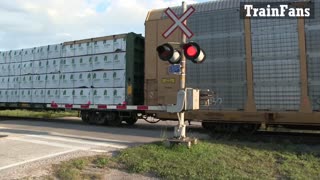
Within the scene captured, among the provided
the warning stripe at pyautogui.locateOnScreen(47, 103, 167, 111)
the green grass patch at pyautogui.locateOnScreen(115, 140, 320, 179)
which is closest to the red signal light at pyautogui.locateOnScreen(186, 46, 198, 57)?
the green grass patch at pyautogui.locateOnScreen(115, 140, 320, 179)

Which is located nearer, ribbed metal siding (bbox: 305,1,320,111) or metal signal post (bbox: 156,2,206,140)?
metal signal post (bbox: 156,2,206,140)

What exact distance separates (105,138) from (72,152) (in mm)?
2978

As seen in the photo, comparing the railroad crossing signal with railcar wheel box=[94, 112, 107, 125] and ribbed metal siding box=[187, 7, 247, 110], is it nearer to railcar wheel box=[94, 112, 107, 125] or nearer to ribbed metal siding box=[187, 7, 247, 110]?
ribbed metal siding box=[187, 7, 247, 110]

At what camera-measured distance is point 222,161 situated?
8289 mm

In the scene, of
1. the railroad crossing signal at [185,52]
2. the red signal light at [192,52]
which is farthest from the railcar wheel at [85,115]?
the red signal light at [192,52]

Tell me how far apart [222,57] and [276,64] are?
181 centimetres

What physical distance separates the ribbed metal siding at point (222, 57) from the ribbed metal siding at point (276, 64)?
48 centimetres

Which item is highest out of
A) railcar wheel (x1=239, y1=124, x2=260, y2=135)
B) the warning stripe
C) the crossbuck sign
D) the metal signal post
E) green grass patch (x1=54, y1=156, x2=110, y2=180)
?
the crossbuck sign

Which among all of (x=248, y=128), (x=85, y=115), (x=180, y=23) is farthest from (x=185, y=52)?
(x=85, y=115)

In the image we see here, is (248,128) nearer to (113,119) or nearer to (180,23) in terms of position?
(180,23)

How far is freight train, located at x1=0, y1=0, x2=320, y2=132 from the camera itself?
12.0 m

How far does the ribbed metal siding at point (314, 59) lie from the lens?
11688 millimetres

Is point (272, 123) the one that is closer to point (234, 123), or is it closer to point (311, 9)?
point (234, 123)
